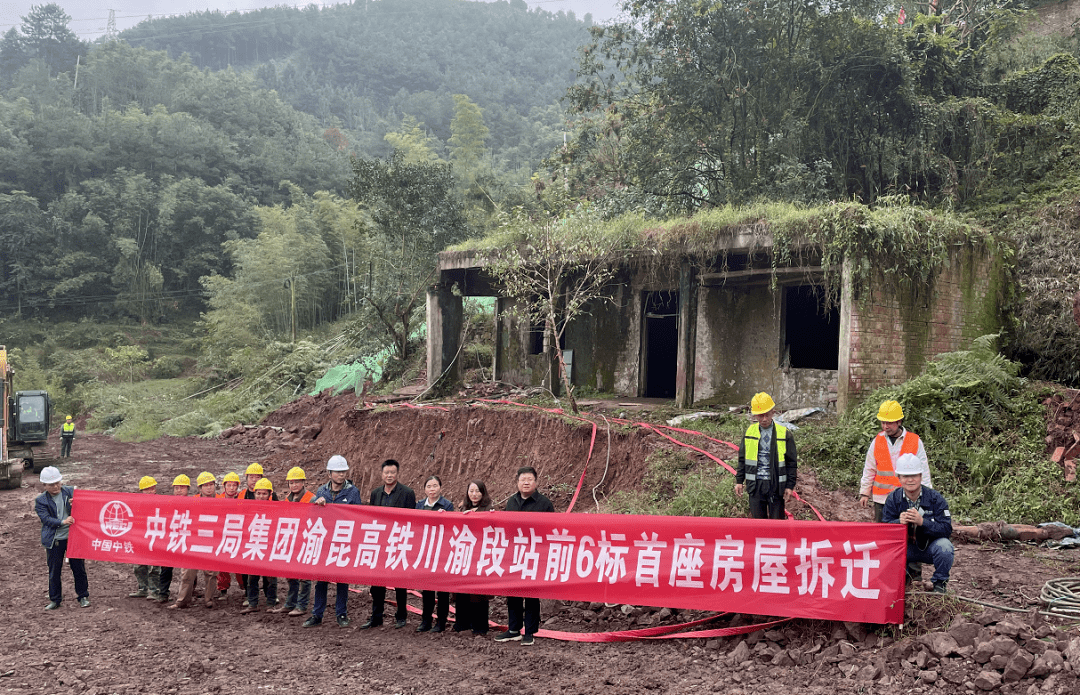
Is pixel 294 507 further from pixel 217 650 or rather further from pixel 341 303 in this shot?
pixel 341 303

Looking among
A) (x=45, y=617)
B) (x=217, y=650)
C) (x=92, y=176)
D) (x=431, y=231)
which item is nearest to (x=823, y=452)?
(x=217, y=650)

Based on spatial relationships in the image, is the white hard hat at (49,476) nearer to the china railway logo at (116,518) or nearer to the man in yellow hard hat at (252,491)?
the china railway logo at (116,518)

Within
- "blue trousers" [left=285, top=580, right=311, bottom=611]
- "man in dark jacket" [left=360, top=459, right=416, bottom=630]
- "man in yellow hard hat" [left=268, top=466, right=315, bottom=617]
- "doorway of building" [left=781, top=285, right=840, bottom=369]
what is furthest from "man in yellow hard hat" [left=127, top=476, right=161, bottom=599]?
"doorway of building" [left=781, top=285, right=840, bottom=369]

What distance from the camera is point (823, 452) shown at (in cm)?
1009

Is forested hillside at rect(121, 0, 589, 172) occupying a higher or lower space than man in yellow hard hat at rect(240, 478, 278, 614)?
higher

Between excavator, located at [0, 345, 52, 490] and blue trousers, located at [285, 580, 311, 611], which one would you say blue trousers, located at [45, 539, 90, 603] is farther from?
excavator, located at [0, 345, 52, 490]

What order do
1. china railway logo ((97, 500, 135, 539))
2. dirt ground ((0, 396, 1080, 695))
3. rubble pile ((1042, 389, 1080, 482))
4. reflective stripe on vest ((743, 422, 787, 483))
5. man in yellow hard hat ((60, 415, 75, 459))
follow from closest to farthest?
dirt ground ((0, 396, 1080, 695)) → reflective stripe on vest ((743, 422, 787, 483)) → china railway logo ((97, 500, 135, 539)) → rubble pile ((1042, 389, 1080, 482)) → man in yellow hard hat ((60, 415, 75, 459))

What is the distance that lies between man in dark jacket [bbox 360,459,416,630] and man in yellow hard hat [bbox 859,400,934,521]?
3662 mm

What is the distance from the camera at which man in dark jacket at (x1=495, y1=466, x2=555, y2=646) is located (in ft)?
21.0

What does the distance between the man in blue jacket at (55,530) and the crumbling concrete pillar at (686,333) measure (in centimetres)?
910

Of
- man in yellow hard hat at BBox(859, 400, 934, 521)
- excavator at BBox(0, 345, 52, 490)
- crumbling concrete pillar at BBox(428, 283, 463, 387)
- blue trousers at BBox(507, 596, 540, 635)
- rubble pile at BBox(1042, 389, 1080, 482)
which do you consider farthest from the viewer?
excavator at BBox(0, 345, 52, 490)

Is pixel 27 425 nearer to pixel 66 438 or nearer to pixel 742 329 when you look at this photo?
pixel 66 438

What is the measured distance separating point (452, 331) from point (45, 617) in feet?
36.1

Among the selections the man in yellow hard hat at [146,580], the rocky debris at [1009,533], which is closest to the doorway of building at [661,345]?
the rocky debris at [1009,533]
